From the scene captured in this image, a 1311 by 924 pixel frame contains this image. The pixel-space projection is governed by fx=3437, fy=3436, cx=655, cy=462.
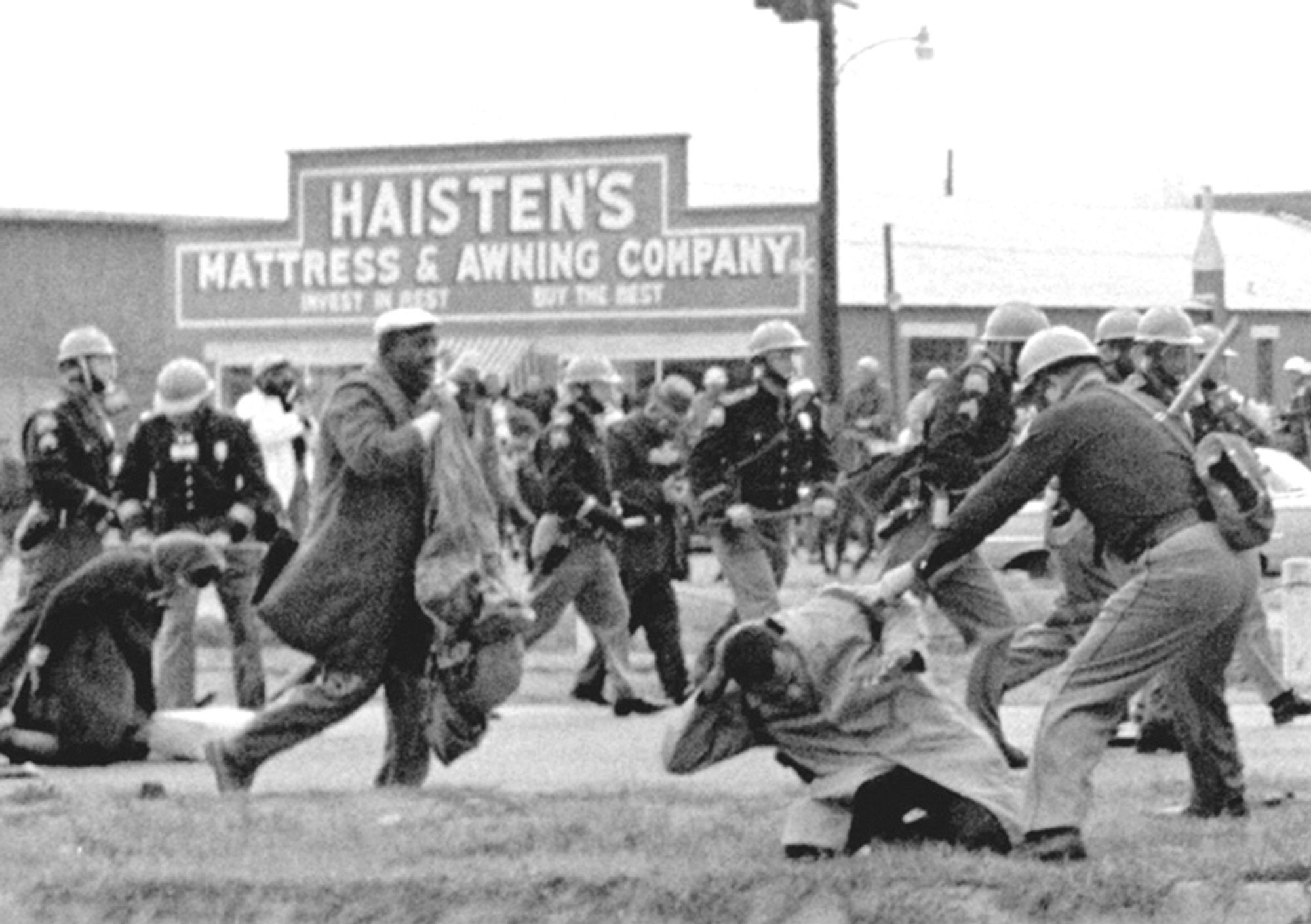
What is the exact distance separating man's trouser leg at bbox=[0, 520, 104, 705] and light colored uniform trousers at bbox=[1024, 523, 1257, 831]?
20.0 feet

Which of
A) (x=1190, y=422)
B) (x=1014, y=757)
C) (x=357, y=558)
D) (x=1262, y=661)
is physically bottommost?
(x=1014, y=757)

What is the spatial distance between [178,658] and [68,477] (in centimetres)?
100

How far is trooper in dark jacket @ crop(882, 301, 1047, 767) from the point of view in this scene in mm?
13664

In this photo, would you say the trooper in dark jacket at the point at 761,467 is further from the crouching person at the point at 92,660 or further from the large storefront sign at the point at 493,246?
the large storefront sign at the point at 493,246

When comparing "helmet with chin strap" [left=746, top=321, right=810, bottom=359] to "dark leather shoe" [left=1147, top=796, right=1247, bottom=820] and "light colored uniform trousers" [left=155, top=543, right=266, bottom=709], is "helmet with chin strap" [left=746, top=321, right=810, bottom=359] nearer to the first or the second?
"light colored uniform trousers" [left=155, top=543, right=266, bottom=709]

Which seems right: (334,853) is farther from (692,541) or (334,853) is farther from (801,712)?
(692,541)

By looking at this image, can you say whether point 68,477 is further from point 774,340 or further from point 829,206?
point 829,206

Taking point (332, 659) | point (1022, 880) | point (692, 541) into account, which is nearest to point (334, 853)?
point (332, 659)

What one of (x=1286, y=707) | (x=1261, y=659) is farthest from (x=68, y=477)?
(x=1286, y=707)

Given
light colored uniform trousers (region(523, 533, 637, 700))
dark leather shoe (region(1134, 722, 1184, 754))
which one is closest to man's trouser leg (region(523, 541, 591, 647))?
light colored uniform trousers (region(523, 533, 637, 700))

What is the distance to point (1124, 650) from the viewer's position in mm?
9664

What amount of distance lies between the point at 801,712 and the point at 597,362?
734 centimetres

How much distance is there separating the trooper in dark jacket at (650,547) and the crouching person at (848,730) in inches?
277

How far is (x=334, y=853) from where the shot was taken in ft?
33.1
